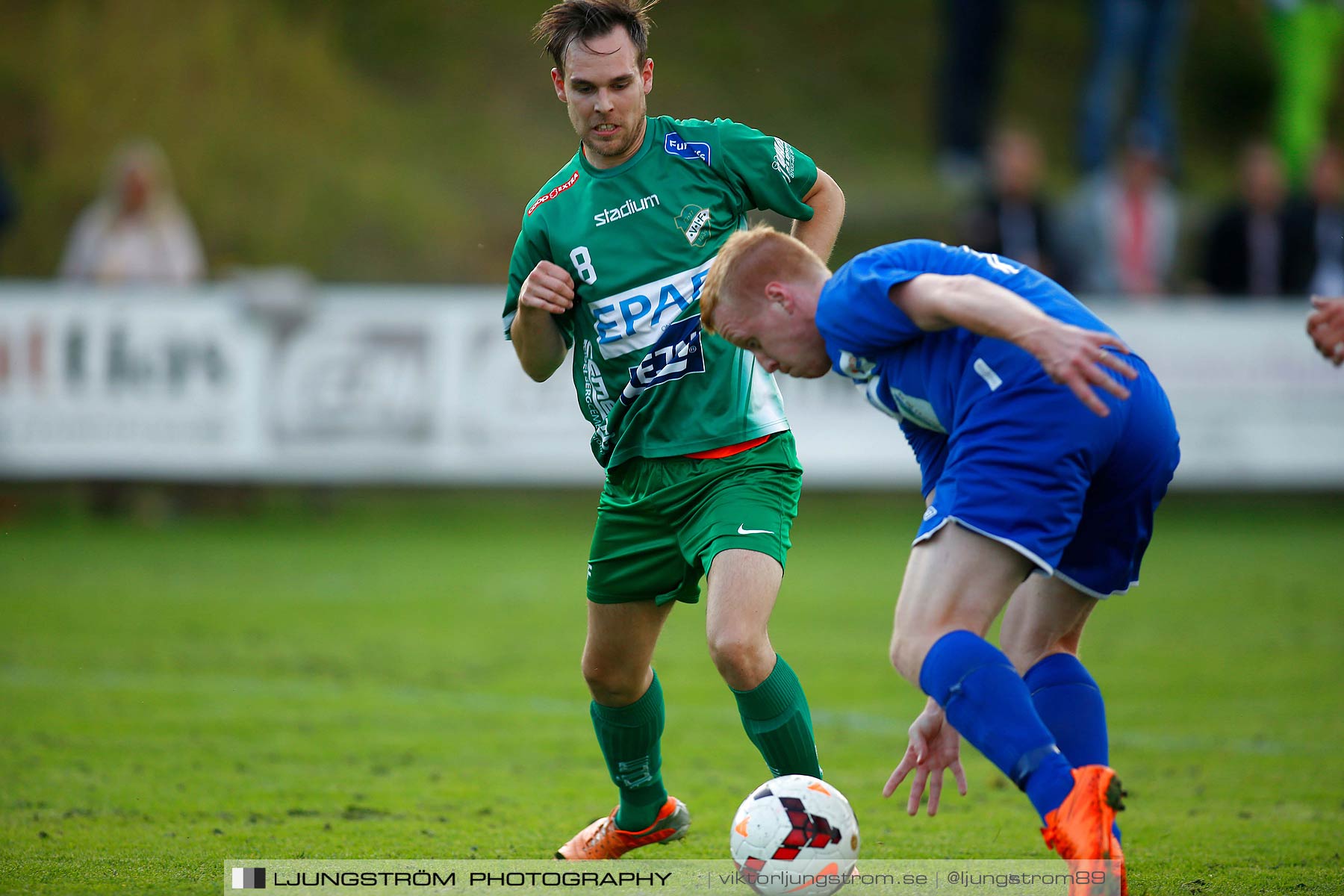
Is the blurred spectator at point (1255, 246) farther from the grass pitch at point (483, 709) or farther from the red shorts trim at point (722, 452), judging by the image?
the red shorts trim at point (722, 452)

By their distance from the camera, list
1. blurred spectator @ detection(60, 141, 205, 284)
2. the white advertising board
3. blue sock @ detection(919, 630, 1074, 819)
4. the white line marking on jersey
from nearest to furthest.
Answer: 1. blue sock @ detection(919, 630, 1074, 819)
2. the white line marking on jersey
3. the white advertising board
4. blurred spectator @ detection(60, 141, 205, 284)

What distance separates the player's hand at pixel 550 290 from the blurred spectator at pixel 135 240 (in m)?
9.22

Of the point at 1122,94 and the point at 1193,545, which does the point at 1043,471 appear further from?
the point at 1122,94

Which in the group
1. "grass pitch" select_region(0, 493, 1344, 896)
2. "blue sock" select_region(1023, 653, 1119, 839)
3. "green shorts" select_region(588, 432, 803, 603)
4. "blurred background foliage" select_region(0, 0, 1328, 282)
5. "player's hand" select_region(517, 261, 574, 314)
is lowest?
"grass pitch" select_region(0, 493, 1344, 896)

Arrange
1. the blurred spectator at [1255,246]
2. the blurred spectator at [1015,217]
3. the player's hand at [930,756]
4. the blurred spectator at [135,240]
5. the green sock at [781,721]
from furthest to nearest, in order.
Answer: the blurred spectator at [1255,246]
the blurred spectator at [1015,217]
the blurred spectator at [135,240]
the green sock at [781,721]
the player's hand at [930,756]

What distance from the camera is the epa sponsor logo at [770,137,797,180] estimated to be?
449 centimetres

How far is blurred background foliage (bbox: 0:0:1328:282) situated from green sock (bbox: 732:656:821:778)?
12.4 m

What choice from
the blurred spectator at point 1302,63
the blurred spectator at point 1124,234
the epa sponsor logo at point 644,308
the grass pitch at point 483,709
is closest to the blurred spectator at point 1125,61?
the blurred spectator at point 1124,234

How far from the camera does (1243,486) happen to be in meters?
12.5

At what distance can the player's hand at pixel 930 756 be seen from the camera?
149 inches

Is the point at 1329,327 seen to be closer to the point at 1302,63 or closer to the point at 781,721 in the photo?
the point at 781,721

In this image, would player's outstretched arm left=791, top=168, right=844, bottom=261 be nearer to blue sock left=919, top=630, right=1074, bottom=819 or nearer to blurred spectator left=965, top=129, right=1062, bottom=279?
blue sock left=919, top=630, right=1074, bottom=819

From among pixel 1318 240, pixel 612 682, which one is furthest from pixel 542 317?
pixel 1318 240

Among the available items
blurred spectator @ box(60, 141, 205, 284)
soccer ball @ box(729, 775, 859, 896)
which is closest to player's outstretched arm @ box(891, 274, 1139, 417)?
soccer ball @ box(729, 775, 859, 896)
